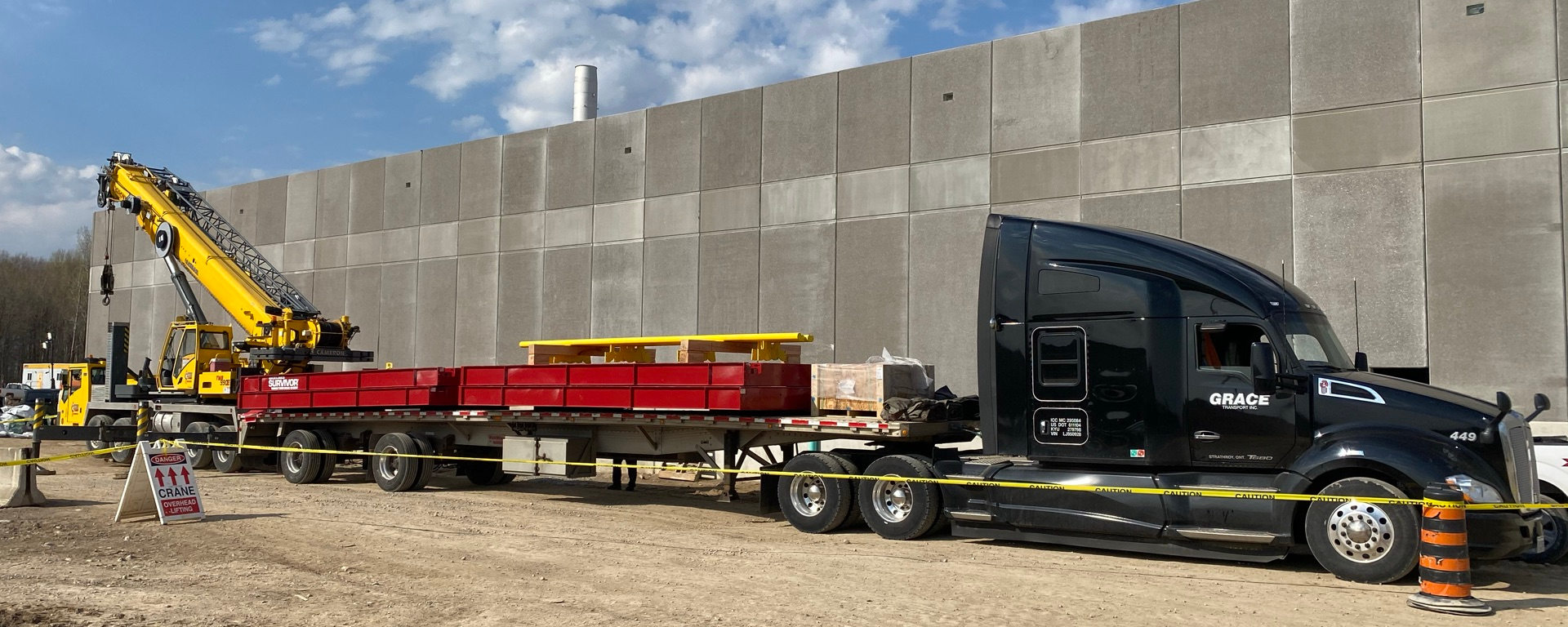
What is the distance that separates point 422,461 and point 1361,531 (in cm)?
1371

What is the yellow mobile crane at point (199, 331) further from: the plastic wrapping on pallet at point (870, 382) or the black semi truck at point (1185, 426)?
the black semi truck at point (1185, 426)

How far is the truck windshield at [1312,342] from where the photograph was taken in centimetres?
1012

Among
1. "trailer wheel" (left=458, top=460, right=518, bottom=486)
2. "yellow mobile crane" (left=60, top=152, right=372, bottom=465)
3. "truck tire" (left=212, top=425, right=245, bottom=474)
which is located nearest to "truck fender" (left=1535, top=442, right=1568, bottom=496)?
"trailer wheel" (left=458, top=460, right=518, bottom=486)

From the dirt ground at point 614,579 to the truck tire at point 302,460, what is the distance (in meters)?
4.63

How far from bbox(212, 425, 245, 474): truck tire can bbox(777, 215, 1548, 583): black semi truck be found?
14.4m

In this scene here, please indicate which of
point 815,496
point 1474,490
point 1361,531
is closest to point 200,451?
point 815,496

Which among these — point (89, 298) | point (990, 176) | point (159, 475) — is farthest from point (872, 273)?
point (89, 298)

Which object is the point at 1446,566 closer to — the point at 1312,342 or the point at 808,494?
the point at 1312,342

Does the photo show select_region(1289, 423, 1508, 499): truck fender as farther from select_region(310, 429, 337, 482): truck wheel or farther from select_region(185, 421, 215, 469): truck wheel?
select_region(185, 421, 215, 469): truck wheel

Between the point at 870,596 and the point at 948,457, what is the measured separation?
12.1ft

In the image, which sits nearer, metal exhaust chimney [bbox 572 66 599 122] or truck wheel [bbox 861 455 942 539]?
truck wheel [bbox 861 455 942 539]

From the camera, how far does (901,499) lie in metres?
12.2

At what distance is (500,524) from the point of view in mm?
13328

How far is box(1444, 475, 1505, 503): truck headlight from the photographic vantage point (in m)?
8.95
